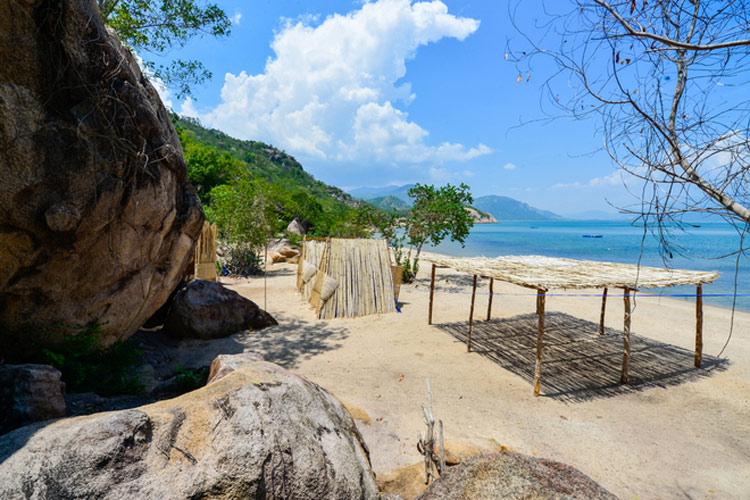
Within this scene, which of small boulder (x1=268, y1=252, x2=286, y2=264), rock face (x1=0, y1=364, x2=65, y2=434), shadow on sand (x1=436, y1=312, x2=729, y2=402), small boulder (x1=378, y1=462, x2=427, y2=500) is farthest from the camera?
small boulder (x1=268, y1=252, x2=286, y2=264)

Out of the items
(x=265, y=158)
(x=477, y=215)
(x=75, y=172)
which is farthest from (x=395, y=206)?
(x=477, y=215)

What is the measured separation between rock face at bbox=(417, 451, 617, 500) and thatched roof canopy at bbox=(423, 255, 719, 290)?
3.56 m

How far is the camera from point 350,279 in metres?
9.25

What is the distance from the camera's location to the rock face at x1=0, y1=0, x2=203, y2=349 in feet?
11.5

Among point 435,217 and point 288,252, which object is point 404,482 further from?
point 288,252

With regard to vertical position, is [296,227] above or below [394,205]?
below

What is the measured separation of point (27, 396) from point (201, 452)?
170 cm

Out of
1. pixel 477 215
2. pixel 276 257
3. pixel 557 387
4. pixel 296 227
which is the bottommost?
pixel 557 387

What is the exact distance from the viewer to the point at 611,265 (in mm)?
7340

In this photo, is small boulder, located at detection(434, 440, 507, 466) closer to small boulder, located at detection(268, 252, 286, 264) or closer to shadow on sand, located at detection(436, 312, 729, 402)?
shadow on sand, located at detection(436, 312, 729, 402)

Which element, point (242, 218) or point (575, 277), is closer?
point (575, 277)

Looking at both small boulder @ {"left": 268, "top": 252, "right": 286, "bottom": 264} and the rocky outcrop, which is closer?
the rocky outcrop

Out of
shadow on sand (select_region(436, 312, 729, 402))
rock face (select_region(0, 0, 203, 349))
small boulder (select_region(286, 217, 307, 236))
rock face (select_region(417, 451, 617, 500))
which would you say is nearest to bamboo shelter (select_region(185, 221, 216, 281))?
rock face (select_region(0, 0, 203, 349))

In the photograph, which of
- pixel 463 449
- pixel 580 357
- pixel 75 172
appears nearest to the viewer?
pixel 463 449
